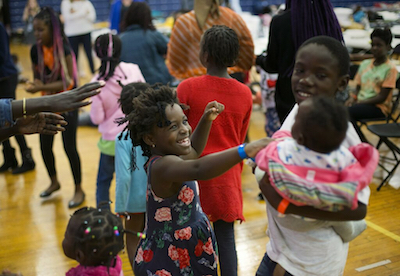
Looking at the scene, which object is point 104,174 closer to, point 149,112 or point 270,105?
point 149,112

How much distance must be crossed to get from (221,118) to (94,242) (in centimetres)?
122

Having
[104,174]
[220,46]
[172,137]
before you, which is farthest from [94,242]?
[104,174]

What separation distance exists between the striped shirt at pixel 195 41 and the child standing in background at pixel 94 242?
6.77ft

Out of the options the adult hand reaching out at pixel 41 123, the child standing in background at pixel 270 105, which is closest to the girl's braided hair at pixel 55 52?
the adult hand reaching out at pixel 41 123

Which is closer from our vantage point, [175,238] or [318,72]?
[318,72]

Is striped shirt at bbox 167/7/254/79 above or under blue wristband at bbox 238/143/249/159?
under

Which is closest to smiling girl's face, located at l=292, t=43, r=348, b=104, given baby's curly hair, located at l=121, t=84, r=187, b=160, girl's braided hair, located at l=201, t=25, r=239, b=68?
baby's curly hair, located at l=121, t=84, r=187, b=160

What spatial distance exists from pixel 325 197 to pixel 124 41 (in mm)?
3544

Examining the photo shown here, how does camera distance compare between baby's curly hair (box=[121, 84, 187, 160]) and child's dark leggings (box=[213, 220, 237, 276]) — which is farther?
child's dark leggings (box=[213, 220, 237, 276])

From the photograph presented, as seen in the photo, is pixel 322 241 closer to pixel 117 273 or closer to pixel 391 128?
pixel 117 273

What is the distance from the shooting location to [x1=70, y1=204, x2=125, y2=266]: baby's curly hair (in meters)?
1.55

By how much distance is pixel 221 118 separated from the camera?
8.35 feet

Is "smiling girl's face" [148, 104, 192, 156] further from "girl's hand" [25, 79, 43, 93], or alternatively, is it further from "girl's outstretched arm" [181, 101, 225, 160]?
"girl's hand" [25, 79, 43, 93]

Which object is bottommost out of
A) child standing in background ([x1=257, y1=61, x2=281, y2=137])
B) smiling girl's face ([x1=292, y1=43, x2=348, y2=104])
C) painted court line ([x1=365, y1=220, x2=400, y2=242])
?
painted court line ([x1=365, y1=220, x2=400, y2=242])
